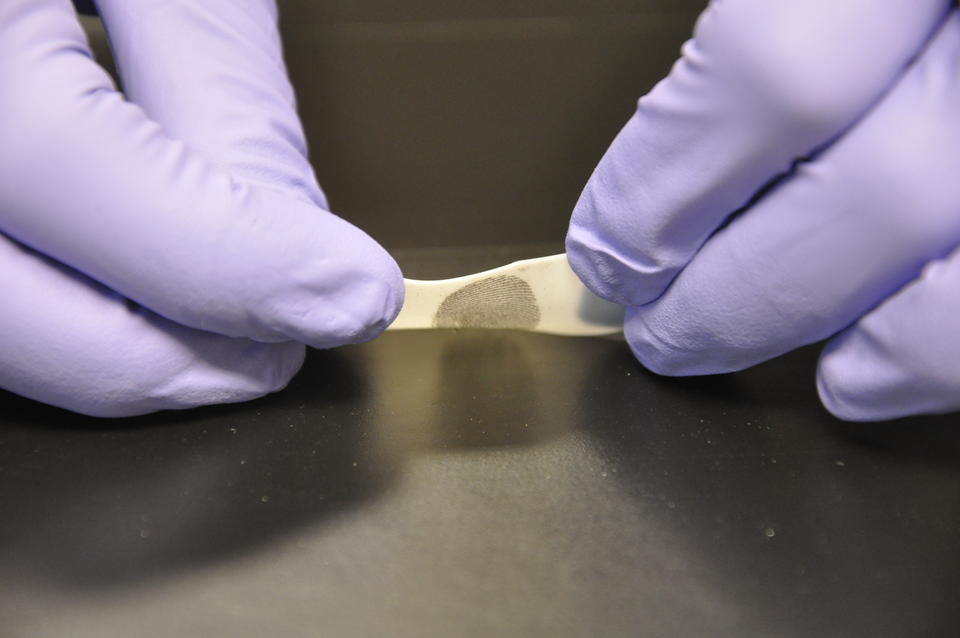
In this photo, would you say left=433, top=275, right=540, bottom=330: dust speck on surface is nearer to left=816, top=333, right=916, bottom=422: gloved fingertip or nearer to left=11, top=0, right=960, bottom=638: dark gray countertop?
A: left=11, top=0, right=960, bottom=638: dark gray countertop

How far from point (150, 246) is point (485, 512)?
280mm

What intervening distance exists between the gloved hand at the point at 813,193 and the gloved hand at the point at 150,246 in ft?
0.71

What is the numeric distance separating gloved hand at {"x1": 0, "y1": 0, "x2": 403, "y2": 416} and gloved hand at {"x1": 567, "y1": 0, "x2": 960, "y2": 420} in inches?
8.5

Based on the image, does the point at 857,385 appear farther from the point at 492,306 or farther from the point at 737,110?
the point at 492,306

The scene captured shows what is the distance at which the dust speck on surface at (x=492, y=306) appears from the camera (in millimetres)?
779

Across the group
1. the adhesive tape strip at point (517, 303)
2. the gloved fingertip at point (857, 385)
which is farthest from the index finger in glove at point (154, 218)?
the gloved fingertip at point (857, 385)

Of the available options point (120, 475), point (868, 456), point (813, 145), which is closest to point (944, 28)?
point (813, 145)

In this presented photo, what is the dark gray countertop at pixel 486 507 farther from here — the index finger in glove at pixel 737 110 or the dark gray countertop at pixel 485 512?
the index finger in glove at pixel 737 110

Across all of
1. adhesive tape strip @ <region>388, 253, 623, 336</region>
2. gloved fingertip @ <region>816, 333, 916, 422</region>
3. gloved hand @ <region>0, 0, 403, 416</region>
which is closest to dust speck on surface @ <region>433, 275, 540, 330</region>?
adhesive tape strip @ <region>388, 253, 623, 336</region>

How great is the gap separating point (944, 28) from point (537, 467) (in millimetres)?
382

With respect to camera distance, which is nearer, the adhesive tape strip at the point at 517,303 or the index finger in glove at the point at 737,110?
the index finger in glove at the point at 737,110

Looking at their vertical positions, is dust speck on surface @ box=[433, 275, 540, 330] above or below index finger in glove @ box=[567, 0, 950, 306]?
below

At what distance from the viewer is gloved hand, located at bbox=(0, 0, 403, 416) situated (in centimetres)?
57

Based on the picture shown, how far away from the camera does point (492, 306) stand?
2.60ft
